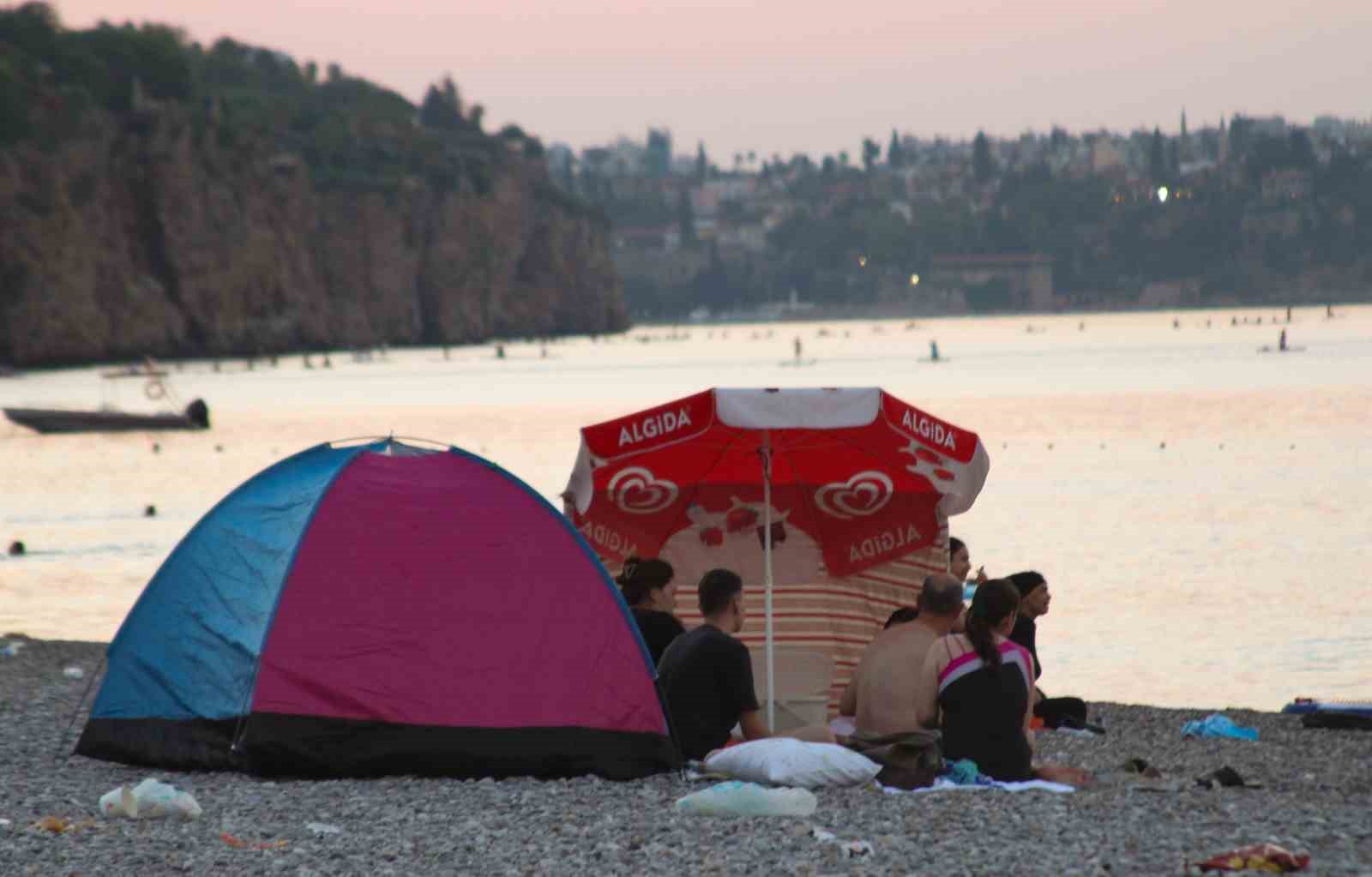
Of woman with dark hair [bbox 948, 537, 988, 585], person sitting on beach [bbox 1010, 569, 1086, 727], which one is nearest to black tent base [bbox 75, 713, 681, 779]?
person sitting on beach [bbox 1010, 569, 1086, 727]

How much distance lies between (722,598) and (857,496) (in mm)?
1905

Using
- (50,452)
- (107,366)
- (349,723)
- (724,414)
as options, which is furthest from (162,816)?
(107,366)

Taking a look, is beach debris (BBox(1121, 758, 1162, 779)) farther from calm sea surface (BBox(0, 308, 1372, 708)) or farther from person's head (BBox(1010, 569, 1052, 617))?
calm sea surface (BBox(0, 308, 1372, 708))

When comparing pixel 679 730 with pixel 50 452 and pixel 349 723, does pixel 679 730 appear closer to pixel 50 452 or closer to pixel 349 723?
pixel 349 723

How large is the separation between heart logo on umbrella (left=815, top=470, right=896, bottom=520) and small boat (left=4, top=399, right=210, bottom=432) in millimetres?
50157

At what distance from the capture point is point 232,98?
199125 mm

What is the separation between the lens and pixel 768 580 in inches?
453

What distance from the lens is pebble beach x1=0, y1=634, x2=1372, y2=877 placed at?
26.1 ft

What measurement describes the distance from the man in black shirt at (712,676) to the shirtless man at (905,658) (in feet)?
1.96

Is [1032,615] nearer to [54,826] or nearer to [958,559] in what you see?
[958,559]

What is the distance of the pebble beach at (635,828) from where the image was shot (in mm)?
7957

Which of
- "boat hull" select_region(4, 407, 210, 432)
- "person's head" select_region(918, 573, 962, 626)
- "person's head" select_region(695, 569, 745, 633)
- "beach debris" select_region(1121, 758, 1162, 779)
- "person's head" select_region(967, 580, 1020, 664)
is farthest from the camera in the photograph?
"boat hull" select_region(4, 407, 210, 432)

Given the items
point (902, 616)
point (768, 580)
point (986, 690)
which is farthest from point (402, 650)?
point (986, 690)

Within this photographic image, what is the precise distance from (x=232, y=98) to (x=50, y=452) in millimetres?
147280
